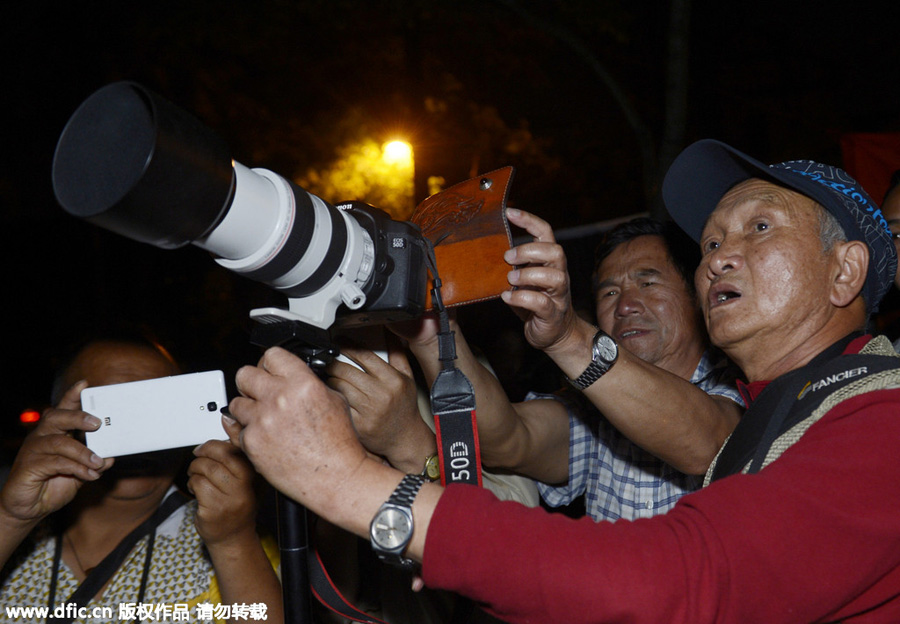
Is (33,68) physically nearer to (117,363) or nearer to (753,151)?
(117,363)

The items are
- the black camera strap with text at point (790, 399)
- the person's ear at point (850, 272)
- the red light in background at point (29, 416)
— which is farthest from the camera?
the red light in background at point (29, 416)

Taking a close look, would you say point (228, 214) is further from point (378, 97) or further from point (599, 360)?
point (378, 97)

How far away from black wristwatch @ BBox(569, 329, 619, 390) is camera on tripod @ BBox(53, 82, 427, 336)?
0.51m

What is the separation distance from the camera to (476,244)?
5.23ft

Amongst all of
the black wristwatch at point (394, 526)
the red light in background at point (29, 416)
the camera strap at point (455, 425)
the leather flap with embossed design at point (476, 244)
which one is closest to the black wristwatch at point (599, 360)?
the leather flap with embossed design at point (476, 244)

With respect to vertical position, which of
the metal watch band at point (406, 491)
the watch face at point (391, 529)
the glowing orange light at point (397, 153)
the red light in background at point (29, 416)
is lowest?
the watch face at point (391, 529)

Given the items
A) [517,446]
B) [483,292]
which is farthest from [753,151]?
[483,292]

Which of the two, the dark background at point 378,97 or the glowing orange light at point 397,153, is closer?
the dark background at point 378,97

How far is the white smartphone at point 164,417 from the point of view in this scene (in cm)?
174

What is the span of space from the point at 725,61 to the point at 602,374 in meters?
5.37

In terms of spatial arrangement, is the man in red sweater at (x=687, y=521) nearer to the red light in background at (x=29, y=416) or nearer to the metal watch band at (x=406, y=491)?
the metal watch band at (x=406, y=491)

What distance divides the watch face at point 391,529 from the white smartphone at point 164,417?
85 centimetres

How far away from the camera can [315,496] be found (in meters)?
1.09

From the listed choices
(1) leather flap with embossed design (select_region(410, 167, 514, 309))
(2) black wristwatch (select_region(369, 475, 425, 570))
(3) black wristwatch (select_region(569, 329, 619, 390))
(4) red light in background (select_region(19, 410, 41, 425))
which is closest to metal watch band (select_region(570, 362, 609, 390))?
(3) black wristwatch (select_region(569, 329, 619, 390))
